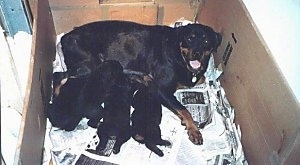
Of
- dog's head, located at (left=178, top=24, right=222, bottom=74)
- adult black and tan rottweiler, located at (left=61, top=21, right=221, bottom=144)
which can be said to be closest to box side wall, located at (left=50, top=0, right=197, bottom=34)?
adult black and tan rottweiler, located at (left=61, top=21, right=221, bottom=144)

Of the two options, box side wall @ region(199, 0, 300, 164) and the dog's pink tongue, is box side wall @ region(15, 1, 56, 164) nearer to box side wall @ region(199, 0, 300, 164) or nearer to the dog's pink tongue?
the dog's pink tongue

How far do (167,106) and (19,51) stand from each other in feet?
2.35

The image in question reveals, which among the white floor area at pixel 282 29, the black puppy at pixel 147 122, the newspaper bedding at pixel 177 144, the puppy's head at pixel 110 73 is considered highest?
the white floor area at pixel 282 29

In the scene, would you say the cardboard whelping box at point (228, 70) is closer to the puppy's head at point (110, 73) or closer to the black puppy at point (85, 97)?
the black puppy at point (85, 97)

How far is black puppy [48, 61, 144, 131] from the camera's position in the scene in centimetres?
141

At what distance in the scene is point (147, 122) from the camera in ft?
4.64

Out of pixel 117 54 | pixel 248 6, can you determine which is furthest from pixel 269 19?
pixel 117 54

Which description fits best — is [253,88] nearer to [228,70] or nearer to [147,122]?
[228,70]

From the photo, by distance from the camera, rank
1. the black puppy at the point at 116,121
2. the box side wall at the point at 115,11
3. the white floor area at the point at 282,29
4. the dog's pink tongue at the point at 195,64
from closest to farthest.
Answer: the white floor area at the point at 282,29, the black puppy at the point at 116,121, the dog's pink tongue at the point at 195,64, the box side wall at the point at 115,11

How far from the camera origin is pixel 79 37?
5.47ft

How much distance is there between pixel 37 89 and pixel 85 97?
21 cm

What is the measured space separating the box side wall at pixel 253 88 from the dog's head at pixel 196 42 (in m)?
0.11

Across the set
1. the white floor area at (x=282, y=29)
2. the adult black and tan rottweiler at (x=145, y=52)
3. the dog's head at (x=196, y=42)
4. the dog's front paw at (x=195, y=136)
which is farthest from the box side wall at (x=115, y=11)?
the dog's front paw at (x=195, y=136)

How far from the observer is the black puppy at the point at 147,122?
139cm
